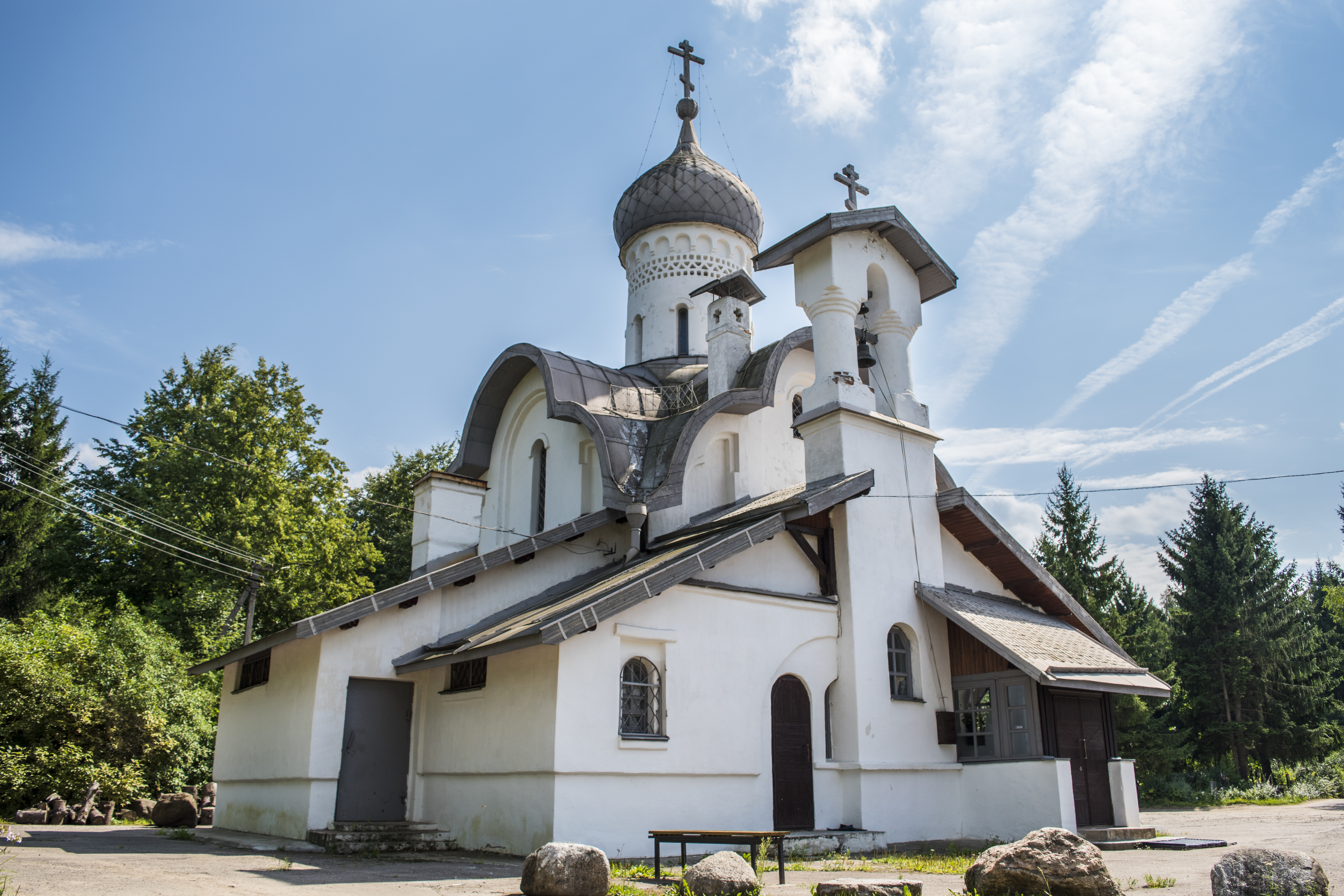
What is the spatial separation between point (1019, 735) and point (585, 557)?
5.74 meters

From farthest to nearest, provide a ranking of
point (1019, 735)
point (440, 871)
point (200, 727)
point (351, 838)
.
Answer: point (200, 727) → point (1019, 735) → point (351, 838) → point (440, 871)

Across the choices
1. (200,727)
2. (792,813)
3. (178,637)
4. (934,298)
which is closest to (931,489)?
(934,298)

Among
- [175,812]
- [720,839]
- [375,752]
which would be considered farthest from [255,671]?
[720,839]

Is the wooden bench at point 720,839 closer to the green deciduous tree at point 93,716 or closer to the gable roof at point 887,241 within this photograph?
the gable roof at point 887,241

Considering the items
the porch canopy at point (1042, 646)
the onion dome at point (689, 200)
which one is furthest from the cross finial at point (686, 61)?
the porch canopy at point (1042, 646)

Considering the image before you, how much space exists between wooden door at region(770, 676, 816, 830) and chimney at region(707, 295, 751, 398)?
4.76 meters

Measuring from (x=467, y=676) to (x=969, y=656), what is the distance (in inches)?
233

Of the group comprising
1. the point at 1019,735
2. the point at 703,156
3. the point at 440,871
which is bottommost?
the point at 440,871

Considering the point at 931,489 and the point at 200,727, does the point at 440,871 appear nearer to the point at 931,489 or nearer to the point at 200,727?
the point at 931,489

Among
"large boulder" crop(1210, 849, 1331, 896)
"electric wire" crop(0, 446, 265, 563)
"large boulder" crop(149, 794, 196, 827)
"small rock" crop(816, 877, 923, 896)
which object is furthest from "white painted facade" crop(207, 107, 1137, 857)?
"electric wire" crop(0, 446, 265, 563)

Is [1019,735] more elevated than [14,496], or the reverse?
[14,496]

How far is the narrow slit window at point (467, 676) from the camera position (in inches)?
423

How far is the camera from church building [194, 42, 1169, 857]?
9.67 m

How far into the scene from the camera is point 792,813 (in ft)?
34.0
